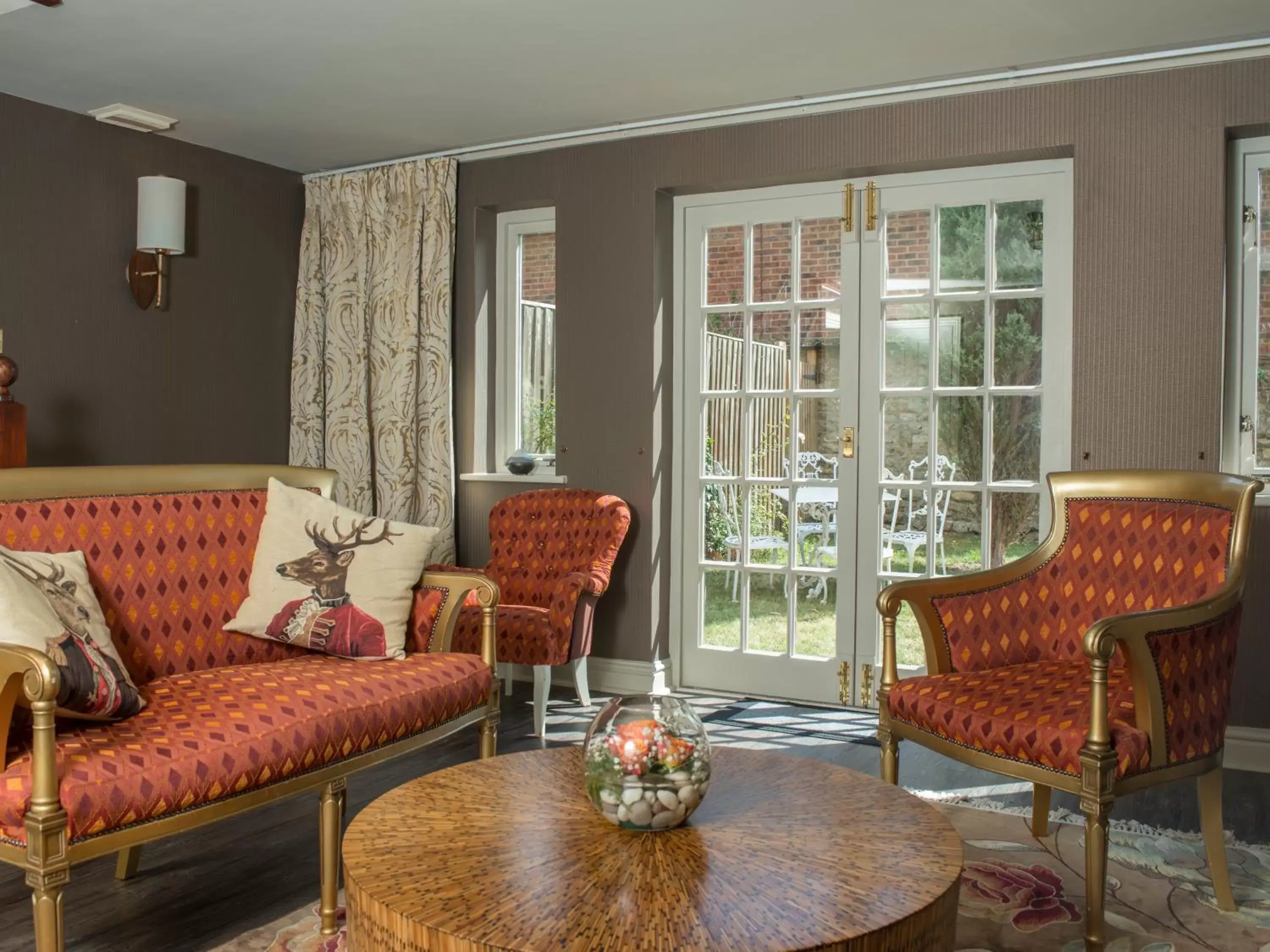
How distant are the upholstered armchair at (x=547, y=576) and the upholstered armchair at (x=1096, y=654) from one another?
63.1 inches

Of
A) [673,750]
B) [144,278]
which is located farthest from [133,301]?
[673,750]

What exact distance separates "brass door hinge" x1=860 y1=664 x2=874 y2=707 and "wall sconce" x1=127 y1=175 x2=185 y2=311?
10.9ft

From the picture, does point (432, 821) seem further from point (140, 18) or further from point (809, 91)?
point (809, 91)

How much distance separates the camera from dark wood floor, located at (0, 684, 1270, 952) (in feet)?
8.10

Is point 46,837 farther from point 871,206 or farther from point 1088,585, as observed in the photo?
point 871,206

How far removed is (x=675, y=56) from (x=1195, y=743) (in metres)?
2.70

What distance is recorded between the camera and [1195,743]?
2.49 meters

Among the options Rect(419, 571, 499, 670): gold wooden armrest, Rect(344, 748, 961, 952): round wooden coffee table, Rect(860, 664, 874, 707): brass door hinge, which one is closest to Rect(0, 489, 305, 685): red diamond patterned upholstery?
Rect(419, 571, 499, 670): gold wooden armrest

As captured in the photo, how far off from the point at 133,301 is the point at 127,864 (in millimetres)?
2873

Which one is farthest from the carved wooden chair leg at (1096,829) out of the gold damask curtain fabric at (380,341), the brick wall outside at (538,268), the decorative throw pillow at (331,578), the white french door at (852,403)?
the brick wall outside at (538,268)

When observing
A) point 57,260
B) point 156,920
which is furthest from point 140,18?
point 156,920

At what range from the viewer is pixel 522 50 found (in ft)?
12.6

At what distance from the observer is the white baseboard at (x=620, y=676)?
4832mm

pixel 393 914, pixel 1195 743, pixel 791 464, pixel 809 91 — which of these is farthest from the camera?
pixel 791 464
